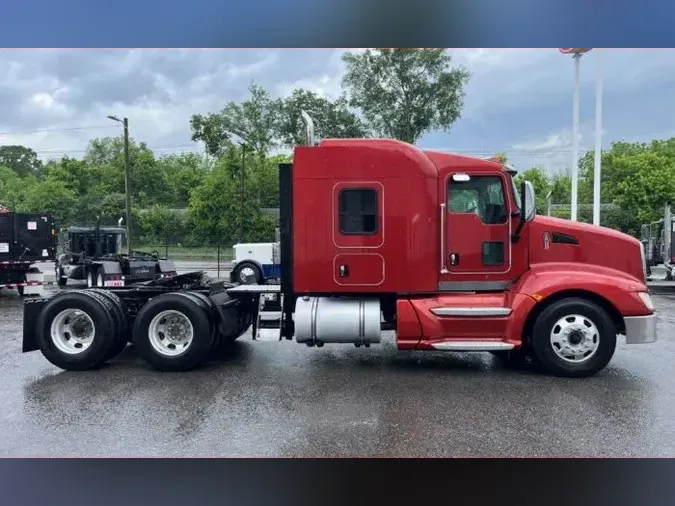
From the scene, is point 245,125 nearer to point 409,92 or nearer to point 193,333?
point 409,92

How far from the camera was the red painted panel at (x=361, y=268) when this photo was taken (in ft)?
25.7

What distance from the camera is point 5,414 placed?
20.3ft

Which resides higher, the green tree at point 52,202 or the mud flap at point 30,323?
the green tree at point 52,202

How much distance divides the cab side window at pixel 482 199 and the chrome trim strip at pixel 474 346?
158 centimetres

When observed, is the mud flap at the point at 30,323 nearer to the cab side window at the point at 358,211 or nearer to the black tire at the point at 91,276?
the cab side window at the point at 358,211

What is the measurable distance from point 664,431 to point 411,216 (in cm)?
369

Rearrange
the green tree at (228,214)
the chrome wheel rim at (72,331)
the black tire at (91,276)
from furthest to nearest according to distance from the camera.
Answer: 1. the green tree at (228,214)
2. the black tire at (91,276)
3. the chrome wheel rim at (72,331)

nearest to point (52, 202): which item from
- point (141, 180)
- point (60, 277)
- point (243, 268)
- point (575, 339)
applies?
point (141, 180)

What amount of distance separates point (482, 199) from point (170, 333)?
4.53 m

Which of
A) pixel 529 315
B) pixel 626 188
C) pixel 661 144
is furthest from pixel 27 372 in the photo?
pixel 661 144

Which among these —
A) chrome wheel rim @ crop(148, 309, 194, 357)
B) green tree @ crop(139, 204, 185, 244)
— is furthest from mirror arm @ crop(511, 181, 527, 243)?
green tree @ crop(139, 204, 185, 244)

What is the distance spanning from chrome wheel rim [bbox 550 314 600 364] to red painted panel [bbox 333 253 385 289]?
229 centimetres

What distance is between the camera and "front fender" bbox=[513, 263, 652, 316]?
24.7 ft

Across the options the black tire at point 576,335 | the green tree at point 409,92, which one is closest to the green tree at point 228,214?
the green tree at point 409,92
